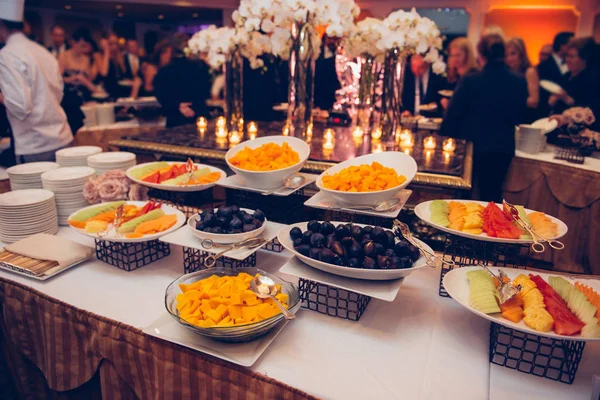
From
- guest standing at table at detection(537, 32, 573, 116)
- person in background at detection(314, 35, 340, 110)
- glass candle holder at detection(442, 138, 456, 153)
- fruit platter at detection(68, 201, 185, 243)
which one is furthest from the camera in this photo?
guest standing at table at detection(537, 32, 573, 116)

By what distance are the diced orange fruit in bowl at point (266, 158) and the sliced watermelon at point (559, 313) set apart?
817 millimetres

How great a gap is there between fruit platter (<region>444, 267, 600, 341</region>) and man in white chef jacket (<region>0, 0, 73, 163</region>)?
2.40 meters

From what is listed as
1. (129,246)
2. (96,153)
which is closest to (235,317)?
(129,246)

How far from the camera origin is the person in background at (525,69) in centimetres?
331

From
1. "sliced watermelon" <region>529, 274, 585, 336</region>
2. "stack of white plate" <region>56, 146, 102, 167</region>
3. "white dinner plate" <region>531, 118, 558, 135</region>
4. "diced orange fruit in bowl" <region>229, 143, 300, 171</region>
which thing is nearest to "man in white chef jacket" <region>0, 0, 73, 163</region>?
"stack of white plate" <region>56, 146, 102, 167</region>

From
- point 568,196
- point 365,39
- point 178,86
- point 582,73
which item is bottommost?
point 568,196

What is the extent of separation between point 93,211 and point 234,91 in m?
1.31

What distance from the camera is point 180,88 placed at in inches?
146

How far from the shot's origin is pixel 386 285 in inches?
Result: 38.9

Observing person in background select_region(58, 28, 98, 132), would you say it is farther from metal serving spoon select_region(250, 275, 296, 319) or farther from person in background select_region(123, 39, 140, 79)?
metal serving spoon select_region(250, 275, 296, 319)

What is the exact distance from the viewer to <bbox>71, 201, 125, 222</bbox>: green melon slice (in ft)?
4.62

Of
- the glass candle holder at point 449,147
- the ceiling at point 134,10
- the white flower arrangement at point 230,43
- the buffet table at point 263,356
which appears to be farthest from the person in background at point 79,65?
the ceiling at point 134,10

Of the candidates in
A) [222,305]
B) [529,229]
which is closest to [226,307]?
[222,305]

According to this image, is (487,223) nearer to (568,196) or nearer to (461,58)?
(568,196)
